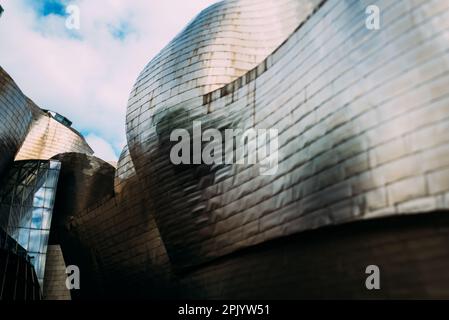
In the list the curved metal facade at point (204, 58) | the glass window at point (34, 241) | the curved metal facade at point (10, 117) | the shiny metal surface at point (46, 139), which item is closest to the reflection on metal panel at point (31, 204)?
the glass window at point (34, 241)

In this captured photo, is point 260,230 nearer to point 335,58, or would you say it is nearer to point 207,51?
point 335,58

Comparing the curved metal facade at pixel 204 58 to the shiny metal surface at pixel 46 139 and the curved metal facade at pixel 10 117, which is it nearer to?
the curved metal facade at pixel 10 117

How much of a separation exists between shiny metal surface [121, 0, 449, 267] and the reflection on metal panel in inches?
298

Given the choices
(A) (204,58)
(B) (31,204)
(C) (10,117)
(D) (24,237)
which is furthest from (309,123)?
(C) (10,117)

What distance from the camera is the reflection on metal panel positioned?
56.3ft

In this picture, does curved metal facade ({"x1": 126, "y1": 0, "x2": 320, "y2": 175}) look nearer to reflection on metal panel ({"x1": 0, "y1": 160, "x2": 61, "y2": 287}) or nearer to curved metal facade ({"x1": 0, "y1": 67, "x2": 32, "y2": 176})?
reflection on metal panel ({"x1": 0, "y1": 160, "x2": 61, "y2": 287})

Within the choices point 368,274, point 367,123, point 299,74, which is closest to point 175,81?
point 299,74

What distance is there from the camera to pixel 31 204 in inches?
711

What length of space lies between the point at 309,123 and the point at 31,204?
13716 millimetres

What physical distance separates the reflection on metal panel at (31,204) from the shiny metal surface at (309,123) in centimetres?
757

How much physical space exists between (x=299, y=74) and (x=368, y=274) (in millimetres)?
3616

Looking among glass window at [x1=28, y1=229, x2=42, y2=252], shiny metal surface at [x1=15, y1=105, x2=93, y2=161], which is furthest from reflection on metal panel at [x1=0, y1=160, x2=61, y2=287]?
shiny metal surface at [x1=15, y1=105, x2=93, y2=161]

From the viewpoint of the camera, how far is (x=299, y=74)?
328 inches

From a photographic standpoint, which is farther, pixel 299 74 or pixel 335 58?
pixel 299 74
